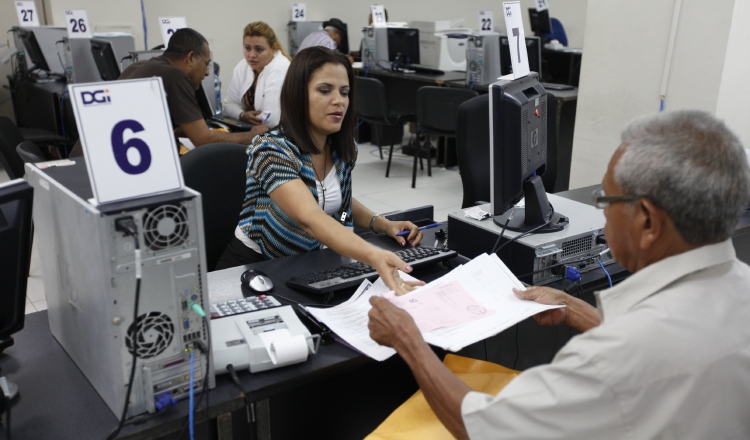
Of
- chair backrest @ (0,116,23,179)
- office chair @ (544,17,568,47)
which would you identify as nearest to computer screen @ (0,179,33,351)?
chair backrest @ (0,116,23,179)

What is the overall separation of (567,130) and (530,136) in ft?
9.79

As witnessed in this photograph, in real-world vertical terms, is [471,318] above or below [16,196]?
below

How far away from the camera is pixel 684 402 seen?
0.86 metres

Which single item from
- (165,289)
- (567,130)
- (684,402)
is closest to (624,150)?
(684,402)

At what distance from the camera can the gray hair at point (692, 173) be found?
87 centimetres

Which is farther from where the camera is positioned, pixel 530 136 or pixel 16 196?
pixel 530 136

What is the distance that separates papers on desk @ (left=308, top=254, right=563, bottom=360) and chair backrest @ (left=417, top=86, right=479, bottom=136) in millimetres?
3148

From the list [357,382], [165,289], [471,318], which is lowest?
[357,382]

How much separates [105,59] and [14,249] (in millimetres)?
3906

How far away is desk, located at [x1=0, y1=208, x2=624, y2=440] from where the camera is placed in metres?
1.06

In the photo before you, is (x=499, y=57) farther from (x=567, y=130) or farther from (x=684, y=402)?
(x=684, y=402)

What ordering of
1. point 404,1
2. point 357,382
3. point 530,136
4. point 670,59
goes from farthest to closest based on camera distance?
1. point 404,1
2. point 670,59
3. point 530,136
4. point 357,382

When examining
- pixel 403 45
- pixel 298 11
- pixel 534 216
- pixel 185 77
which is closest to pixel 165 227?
pixel 534 216

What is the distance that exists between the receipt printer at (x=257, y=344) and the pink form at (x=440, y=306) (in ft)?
0.69
